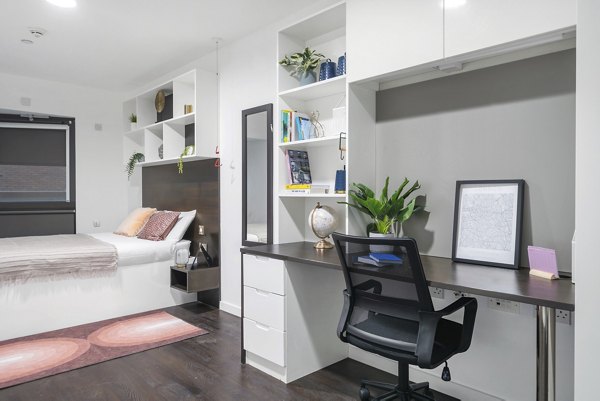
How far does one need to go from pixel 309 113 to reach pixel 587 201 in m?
2.07

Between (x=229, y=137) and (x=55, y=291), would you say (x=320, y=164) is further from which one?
(x=55, y=291)

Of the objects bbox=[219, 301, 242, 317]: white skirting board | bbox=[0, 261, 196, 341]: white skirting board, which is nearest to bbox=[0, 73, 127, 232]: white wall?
bbox=[0, 261, 196, 341]: white skirting board

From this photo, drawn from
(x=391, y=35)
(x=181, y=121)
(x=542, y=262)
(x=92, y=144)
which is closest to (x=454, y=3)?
(x=391, y=35)

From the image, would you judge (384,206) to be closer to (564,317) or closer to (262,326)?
(564,317)

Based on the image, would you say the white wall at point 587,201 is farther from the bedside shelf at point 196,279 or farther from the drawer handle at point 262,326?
the bedside shelf at point 196,279

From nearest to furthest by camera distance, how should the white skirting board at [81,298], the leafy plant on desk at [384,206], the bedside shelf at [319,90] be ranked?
the leafy plant on desk at [384,206]
the bedside shelf at [319,90]
the white skirting board at [81,298]

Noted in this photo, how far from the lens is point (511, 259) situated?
190 centimetres

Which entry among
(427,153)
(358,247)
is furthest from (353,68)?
(358,247)

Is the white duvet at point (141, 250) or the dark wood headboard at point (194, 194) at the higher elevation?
the dark wood headboard at point (194, 194)

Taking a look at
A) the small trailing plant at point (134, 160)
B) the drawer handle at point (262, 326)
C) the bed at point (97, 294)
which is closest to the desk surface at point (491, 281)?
the drawer handle at point (262, 326)

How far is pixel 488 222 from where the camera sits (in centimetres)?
201

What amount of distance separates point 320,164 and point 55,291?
252cm

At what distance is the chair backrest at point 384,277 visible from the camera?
1.61 m

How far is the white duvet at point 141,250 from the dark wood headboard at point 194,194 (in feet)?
1.10
